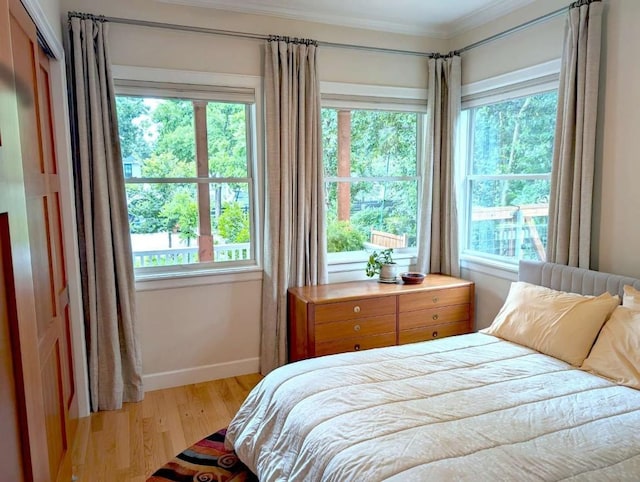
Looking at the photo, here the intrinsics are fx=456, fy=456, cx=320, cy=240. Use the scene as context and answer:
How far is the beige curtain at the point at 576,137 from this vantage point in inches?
103

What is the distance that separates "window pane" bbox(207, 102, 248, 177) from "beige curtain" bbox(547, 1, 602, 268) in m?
2.13

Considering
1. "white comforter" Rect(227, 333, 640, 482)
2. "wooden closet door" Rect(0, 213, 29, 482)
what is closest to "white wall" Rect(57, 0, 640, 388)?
"white comforter" Rect(227, 333, 640, 482)

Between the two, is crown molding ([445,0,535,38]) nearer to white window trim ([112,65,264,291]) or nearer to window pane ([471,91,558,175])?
window pane ([471,91,558,175])

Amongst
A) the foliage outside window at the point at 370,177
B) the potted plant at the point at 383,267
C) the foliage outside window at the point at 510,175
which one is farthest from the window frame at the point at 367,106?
the foliage outside window at the point at 510,175

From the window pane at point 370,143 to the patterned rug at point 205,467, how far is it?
7.20 ft

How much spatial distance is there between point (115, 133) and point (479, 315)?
119 inches

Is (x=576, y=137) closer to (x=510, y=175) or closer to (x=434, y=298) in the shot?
(x=510, y=175)

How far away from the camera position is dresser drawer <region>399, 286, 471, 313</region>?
3.40 metres

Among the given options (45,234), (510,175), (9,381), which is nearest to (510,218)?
(510,175)

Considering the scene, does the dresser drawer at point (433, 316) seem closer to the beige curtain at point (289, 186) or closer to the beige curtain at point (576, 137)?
the beige curtain at point (289, 186)

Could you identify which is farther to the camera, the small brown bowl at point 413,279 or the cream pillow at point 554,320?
the small brown bowl at point 413,279

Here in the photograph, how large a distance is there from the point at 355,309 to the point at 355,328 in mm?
138

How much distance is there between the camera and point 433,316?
3520 mm

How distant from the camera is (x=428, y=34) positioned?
12.4 ft
